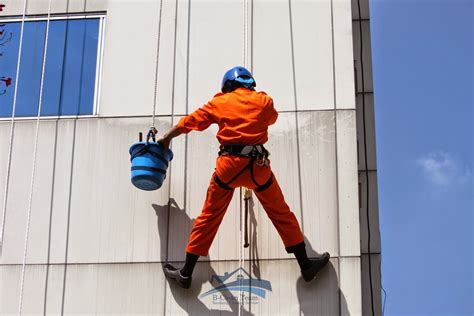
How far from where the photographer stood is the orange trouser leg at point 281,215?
6383mm

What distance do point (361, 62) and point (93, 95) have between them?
3.76 m

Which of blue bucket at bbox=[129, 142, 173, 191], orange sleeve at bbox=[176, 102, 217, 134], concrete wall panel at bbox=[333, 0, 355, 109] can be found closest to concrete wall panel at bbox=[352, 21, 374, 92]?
concrete wall panel at bbox=[333, 0, 355, 109]

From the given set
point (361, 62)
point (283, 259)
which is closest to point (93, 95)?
point (283, 259)

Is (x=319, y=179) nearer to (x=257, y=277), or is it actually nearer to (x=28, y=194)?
(x=257, y=277)

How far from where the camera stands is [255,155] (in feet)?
20.4

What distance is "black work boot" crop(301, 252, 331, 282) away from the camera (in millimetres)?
Answer: 6539

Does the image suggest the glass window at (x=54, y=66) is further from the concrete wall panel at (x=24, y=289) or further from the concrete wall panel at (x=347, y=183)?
the concrete wall panel at (x=347, y=183)

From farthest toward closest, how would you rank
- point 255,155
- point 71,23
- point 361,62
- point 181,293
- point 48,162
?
point 361,62 → point 71,23 → point 48,162 → point 181,293 → point 255,155

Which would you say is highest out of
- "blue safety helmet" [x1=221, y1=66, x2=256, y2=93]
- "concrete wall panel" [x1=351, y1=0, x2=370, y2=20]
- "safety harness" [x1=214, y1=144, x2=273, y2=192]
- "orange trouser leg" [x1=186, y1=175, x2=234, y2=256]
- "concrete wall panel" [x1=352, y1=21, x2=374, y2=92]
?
"concrete wall panel" [x1=351, y1=0, x2=370, y2=20]

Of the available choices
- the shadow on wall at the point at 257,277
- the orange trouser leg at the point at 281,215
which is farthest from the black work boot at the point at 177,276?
the orange trouser leg at the point at 281,215

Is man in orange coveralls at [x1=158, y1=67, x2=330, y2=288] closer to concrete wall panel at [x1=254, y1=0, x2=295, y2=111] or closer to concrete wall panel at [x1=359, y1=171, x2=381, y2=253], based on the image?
concrete wall panel at [x1=254, y1=0, x2=295, y2=111]

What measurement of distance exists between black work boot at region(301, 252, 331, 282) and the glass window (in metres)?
2.66

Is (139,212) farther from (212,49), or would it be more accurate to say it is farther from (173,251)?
(212,49)

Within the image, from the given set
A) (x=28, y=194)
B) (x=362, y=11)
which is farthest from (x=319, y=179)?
(x=362, y=11)
